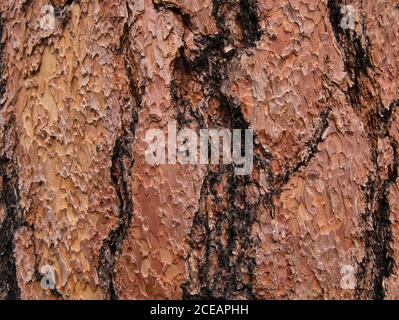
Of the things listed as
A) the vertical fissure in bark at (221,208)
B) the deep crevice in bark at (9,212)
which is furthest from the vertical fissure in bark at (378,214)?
the deep crevice in bark at (9,212)

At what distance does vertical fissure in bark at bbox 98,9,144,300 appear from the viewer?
0.96 metres

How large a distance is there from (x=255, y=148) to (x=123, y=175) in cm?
20

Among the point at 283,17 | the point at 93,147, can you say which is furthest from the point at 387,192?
the point at 93,147

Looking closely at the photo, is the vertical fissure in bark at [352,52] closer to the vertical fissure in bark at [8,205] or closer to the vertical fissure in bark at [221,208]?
the vertical fissure in bark at [221,208]

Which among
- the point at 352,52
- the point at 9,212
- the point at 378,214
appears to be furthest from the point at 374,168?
the point at 9,212

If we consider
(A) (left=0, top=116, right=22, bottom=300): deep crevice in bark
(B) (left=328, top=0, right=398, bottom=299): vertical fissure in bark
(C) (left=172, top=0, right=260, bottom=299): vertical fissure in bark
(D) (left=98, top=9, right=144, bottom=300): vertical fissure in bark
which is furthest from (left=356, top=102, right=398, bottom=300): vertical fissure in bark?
(A) (left=0, top=116, right=22, bottom=300): deep crevice in bark

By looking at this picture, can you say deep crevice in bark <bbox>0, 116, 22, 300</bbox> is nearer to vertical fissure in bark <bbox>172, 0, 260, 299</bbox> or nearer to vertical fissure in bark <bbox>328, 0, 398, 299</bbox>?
vertical fissure in bark <bbox>172, 0, 260, 299</bbox>

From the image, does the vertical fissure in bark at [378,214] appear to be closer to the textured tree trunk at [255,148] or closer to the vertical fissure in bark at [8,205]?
the textured tree trunk at [255,148]

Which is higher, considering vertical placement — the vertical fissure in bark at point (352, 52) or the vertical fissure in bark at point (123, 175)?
the vertical fissure in bark at point (352, 52)

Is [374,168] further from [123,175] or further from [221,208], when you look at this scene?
[123,175]

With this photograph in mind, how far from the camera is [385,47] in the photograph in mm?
980

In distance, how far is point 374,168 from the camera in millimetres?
971

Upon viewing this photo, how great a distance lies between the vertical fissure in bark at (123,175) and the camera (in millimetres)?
959

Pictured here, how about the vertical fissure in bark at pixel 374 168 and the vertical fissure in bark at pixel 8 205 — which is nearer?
the vertical fissure in bark at pixel 374 168
